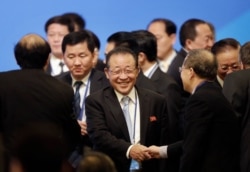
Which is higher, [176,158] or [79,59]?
[79,59]

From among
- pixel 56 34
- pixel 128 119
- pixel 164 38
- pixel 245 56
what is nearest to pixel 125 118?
pixel 128 119

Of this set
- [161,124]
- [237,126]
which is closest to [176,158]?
[161,124]

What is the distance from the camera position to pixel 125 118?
19.5ft

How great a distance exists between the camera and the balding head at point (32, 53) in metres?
5.54

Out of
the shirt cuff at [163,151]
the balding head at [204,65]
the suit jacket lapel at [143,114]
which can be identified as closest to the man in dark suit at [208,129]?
the balding head at [204,65]

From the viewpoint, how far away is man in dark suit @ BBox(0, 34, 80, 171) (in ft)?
17.5

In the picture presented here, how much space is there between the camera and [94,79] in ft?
21.4

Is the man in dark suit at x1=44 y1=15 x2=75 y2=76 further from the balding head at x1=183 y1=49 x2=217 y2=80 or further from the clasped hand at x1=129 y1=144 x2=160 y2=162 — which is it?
the balding head at x1=183 y1=49 x2=217 y2=80

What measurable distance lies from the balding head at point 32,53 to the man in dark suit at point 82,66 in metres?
0.86

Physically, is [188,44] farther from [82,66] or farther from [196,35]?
[82,66]

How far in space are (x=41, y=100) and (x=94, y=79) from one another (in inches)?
46.5

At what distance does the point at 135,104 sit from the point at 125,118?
0.13 metres

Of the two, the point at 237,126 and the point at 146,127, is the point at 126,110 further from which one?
the point at 237,126

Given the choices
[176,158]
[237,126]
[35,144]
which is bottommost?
[176,158]
